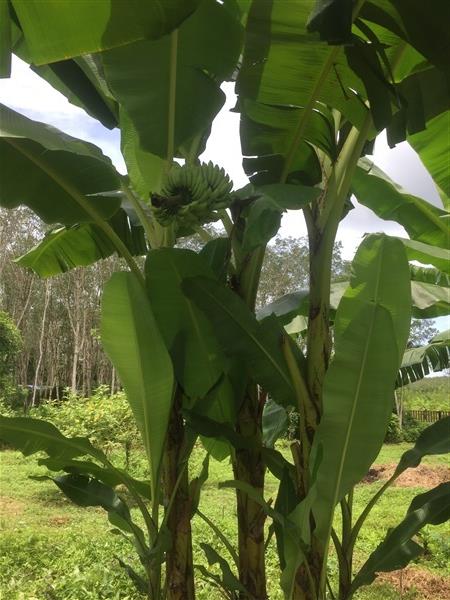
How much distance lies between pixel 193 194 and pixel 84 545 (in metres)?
2.98

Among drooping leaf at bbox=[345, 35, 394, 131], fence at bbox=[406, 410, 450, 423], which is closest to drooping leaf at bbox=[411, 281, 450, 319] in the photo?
drooping leaf at bbox=[345, 35, 394, 131]

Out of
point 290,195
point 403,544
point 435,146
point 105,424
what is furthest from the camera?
point 105,424

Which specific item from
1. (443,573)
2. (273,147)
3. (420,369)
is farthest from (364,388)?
(443,573)

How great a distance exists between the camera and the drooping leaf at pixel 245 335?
1.21 meters

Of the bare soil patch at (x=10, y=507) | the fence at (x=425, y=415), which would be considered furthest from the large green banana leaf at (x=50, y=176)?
the fence at (x=425, y=415)

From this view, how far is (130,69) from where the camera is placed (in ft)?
3.98

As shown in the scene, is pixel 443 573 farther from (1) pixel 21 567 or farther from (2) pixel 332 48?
(2) pixel 332 48

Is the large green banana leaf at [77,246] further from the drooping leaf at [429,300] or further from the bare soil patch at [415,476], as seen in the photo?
the bare soil patch at [415,476]

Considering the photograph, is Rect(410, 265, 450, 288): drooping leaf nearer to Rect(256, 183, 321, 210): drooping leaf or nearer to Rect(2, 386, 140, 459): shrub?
Rect(256, 183, 321, 210): drooping leaf

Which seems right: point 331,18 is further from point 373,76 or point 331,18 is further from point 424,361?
point 424,361

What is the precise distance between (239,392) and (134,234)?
72 cm

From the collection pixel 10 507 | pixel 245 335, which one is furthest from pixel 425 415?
pixel 245 335

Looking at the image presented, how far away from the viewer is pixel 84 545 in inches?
136

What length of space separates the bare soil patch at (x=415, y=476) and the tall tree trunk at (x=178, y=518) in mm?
5287
